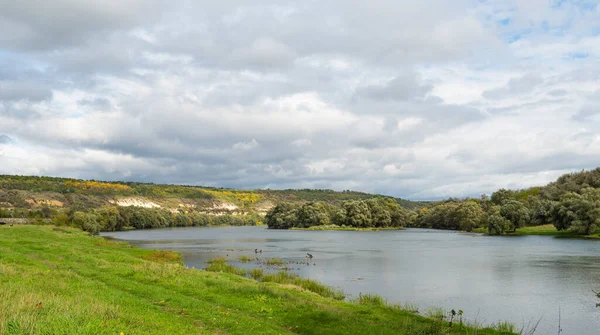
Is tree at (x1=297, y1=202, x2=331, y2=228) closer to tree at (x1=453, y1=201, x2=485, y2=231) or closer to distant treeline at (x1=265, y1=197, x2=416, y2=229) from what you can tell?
distant treeline at (x1=265, y1=197, x2=416, y2=229)

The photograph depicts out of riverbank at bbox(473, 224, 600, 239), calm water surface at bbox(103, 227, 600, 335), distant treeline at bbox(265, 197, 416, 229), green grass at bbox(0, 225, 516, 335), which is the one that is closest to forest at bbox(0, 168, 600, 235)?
distant treeline at bbox(265, 197, 416, 229)

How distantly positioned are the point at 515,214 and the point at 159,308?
120 m

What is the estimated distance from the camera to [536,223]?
401 feet

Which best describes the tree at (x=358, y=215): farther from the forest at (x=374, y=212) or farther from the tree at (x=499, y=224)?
the tree at (x=499, y=224)

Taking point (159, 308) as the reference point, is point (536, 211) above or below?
above

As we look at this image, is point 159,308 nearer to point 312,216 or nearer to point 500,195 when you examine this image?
point 312,216

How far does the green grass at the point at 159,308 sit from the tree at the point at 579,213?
8924 cm

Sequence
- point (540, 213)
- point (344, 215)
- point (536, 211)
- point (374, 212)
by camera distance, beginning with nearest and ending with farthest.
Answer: point (540, 213), point (536, 211), point (344, 215), point (374, 212)

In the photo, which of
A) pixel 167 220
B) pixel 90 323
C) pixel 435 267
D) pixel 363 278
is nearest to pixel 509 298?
pixel 363 278

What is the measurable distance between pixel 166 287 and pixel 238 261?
3168cm

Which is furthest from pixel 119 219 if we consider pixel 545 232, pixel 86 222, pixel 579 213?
pixel 579 213

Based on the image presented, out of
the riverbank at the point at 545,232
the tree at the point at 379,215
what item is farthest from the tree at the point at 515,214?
the tree at the point at 379,215

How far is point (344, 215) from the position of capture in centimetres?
15912

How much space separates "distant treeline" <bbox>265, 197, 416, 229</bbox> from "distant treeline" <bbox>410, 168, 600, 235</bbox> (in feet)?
63.5
